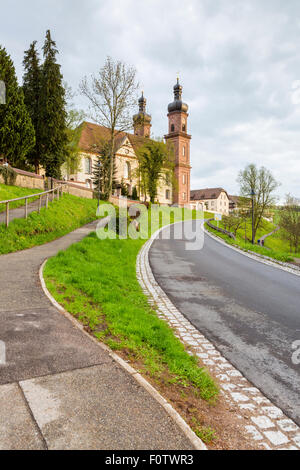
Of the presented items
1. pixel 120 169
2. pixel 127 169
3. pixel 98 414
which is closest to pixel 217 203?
pixel 127 169

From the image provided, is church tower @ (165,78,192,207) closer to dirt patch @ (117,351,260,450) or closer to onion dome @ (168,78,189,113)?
onion dome @ (168,78,189,113)

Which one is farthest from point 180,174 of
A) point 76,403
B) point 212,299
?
point 76,403

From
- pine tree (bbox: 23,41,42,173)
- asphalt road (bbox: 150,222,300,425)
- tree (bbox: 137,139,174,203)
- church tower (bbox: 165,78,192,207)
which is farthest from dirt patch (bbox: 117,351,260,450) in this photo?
church tower (bbox: 165,78,192,207)

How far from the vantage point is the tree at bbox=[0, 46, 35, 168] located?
95.3 ft

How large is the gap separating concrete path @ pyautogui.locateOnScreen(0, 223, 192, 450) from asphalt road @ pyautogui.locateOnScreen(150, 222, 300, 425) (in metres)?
1.74

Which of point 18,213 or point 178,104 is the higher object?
point 178,104

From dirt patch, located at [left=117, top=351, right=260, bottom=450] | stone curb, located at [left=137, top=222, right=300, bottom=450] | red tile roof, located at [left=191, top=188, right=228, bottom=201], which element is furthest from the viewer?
red tile roof, located at [left=191, top=188, right=228, bottom=201]

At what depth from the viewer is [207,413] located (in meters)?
3.29

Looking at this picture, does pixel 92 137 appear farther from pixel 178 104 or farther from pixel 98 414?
pixel 98 414

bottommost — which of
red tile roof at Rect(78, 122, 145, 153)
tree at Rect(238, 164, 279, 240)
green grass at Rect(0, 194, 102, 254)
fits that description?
green grass at Rect(0, 194, 102, 254)

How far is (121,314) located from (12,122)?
96.9 ft

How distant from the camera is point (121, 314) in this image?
5781mm

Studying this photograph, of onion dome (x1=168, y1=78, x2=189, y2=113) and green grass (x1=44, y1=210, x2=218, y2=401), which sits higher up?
onion dome (x1=168, y1=78, x2=189, y2=113)

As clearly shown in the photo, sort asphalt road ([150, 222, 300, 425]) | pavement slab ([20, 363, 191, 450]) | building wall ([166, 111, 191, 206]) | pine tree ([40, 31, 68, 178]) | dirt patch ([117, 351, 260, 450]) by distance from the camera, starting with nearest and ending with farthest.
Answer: pavement slab ([20, 363, 191, 450]), dirt patch ([117, 351, 260, 450]), asphalt road ([150, 222, 300, 425]), pine tree ([40, 31, 68, 178]), building wall ([166, 111, 191, 206])
